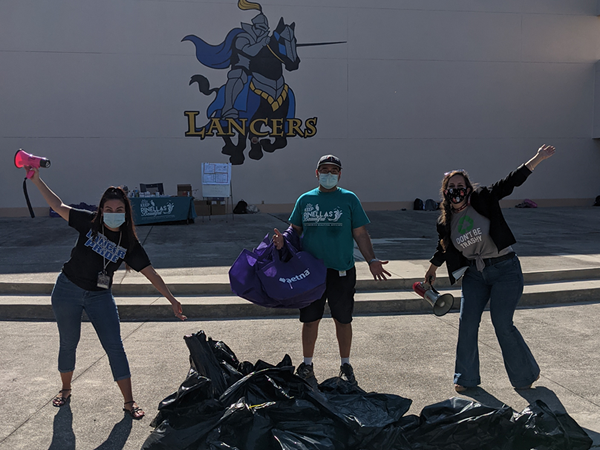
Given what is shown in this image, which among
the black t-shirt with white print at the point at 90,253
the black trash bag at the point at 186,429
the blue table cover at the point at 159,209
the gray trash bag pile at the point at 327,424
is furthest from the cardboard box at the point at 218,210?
the black trash bag at the point at 186,429

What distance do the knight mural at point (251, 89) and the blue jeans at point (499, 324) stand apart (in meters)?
15.5

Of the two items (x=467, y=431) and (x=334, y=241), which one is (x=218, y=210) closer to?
(x=334, y=241)

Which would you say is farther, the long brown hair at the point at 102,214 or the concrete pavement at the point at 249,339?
the concrete pavement at the point at 249,339

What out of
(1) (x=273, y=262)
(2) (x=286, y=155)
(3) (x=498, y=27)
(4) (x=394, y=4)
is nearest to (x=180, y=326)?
(1) (x=273, y=262)

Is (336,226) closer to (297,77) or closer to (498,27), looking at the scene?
(297,77)

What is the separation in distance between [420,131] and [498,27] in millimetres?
5232

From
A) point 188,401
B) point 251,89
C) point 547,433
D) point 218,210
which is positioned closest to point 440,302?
point 547,433

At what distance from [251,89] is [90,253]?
16080mm

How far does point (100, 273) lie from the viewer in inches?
145

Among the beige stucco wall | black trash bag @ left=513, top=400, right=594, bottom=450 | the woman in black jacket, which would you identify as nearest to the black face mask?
the woman in black jacket

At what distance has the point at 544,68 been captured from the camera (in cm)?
2078

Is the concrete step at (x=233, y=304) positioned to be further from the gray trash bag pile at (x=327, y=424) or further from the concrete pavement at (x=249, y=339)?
the gray trash bag pile at (x=327, y=424)

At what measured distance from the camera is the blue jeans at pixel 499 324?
13.4ft

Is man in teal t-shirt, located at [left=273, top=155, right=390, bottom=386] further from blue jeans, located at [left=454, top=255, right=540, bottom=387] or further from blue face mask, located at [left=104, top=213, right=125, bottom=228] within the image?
blue face mask, located at [left=104, top=213, right=125, bottom=228]
